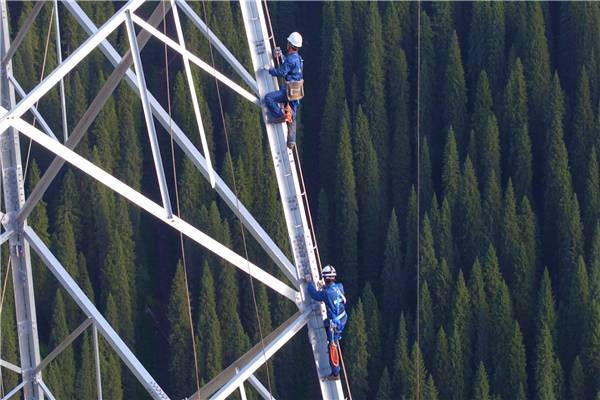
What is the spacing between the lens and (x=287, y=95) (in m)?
33.7

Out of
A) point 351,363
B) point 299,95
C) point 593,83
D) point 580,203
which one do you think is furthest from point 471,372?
point 299,95

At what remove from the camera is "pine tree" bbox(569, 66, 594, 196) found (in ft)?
323

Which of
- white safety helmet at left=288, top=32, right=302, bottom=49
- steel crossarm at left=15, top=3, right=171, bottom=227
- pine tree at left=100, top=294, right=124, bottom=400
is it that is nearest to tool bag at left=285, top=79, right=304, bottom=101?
white safety helmet at left=288, top=32, right=302, bottom=49

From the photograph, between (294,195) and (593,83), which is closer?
(294,195)

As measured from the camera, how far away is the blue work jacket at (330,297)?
1296 inches

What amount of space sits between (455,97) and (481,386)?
19607 mm

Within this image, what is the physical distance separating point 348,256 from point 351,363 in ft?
27.4

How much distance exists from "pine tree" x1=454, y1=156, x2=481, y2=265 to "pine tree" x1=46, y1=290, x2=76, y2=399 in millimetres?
18158

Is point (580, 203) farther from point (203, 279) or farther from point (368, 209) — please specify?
point (203, 279)

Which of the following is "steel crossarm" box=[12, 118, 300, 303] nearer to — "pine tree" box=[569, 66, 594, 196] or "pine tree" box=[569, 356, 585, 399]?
"pine tree" box=[569, 356, 585, 399]

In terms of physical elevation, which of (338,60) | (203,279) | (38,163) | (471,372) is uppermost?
(338,60)

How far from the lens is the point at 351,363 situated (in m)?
91.1

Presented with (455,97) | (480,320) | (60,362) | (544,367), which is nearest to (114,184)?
(544,367)

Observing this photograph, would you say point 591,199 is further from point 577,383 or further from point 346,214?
point 346,214
